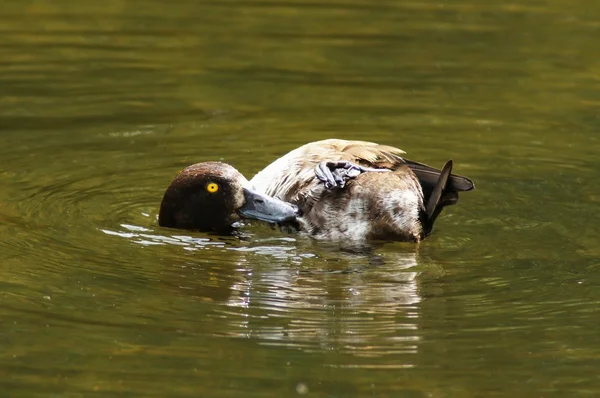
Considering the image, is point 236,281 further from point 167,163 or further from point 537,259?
point 167,163

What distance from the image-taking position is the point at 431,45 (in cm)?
1268

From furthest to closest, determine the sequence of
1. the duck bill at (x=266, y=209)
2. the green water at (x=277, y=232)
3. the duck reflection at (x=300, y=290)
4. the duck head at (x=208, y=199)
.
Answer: the duck head at (x=208, y=199) < the duck bill at (x=266, y=209) < the duck reflection at (x=300, y=290) < the green water at (x=277, y=232)

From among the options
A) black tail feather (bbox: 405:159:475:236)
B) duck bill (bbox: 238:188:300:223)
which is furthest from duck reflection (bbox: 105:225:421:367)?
black tail feather (bbox: 405:159:475:236)

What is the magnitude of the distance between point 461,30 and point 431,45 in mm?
726

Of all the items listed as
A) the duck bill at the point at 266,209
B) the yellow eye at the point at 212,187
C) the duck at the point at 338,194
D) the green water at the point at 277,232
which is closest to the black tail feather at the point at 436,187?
the duck at the point at 338,194

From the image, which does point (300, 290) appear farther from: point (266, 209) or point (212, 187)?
point (212, 187)

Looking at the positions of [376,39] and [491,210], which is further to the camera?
[376,39]

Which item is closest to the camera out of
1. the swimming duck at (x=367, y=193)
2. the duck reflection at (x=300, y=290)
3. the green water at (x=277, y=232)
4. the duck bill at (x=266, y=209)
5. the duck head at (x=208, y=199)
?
the green water at (x=277, y=232)

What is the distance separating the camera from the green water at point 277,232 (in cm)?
543

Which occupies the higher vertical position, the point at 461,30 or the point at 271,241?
the point at 461,30

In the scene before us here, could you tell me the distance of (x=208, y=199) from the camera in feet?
25.1

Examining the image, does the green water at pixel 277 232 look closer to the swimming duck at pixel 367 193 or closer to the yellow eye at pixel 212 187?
the swimming duck at pixel 367 193

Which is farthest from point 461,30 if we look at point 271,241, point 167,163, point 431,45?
point 271,241


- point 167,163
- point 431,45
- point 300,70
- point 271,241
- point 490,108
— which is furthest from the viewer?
point 431,45
